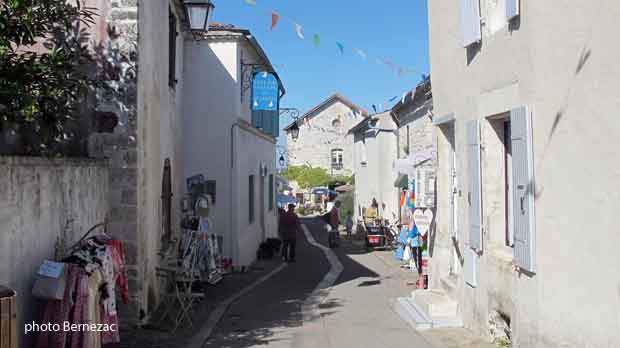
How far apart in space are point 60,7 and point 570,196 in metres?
5.59

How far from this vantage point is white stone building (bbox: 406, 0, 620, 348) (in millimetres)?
5266

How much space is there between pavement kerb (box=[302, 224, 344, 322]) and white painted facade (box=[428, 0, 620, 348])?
8.95 feet

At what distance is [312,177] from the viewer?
161 feet

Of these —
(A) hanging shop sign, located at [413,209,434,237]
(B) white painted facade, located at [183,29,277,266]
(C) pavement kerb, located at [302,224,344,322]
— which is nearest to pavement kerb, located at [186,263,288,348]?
(C) pavement kerb, located at [302,224,344,322]

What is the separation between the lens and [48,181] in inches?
244

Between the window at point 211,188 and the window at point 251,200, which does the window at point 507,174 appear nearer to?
the window at point 211,188

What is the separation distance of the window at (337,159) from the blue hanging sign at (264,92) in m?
32.7

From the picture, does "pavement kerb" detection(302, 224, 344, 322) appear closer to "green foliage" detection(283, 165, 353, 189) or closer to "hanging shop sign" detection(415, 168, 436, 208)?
"hanging shop sign" detection(415, 168, 436, 208)

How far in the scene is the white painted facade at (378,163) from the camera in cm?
2389

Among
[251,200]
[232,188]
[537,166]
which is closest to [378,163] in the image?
[251,200]

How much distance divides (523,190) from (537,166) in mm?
347

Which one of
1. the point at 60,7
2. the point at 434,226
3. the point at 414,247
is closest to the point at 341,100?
the point at 414,247

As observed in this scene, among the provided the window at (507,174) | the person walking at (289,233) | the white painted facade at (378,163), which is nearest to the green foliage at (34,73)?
the window at (507,174)

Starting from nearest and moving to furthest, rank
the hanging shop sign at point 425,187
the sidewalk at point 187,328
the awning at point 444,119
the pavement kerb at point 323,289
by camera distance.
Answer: the sidewalk at point 187,328 < the awning at point 444,119 < the pavement kerb at point 323,289 < the hanging shop sign at point 425,187
